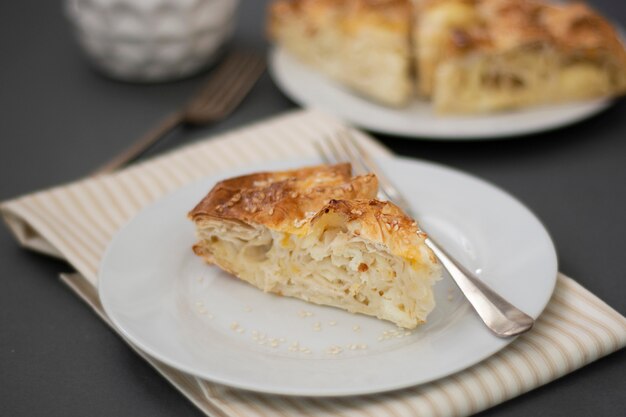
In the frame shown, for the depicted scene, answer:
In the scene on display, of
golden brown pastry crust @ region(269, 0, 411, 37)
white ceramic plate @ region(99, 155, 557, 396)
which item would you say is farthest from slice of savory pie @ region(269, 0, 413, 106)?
white ceramic plate @ region(99, 155, 557, 396)

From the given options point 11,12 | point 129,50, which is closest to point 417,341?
point 129,50

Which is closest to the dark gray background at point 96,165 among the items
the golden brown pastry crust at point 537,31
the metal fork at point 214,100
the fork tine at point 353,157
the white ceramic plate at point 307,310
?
the metal fork at point 214,100

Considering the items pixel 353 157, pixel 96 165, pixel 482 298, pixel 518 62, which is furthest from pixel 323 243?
pixel 518 62

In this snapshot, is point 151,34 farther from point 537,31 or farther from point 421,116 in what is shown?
point 537,31

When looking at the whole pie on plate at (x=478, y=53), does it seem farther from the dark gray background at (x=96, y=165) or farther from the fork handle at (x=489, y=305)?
the fork handle at (x=489, y=305)

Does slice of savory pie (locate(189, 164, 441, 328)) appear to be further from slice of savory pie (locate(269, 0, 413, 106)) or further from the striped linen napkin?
slice of savory pie (locate(269, 0, 413, 106))

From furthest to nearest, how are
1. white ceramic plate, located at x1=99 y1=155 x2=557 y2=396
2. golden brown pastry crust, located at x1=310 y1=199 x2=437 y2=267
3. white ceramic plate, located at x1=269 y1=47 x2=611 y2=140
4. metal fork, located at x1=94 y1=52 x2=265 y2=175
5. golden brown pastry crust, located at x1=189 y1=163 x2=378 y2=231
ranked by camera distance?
metal fork, located at x1=94 y1=52 x2=265 y2=175 → white ceramic plate, located at x1=269 y1=47 x2=611 y2=140 → golden brown pastry crust, located at x1=189 y1=163 x2=378 y2=231 → golden brown pastry crust, located at x1=310 y1=199 x2=437 y2=267 → white ceramic plate, located at x1=99 y1=155 x2=557 y2=396
